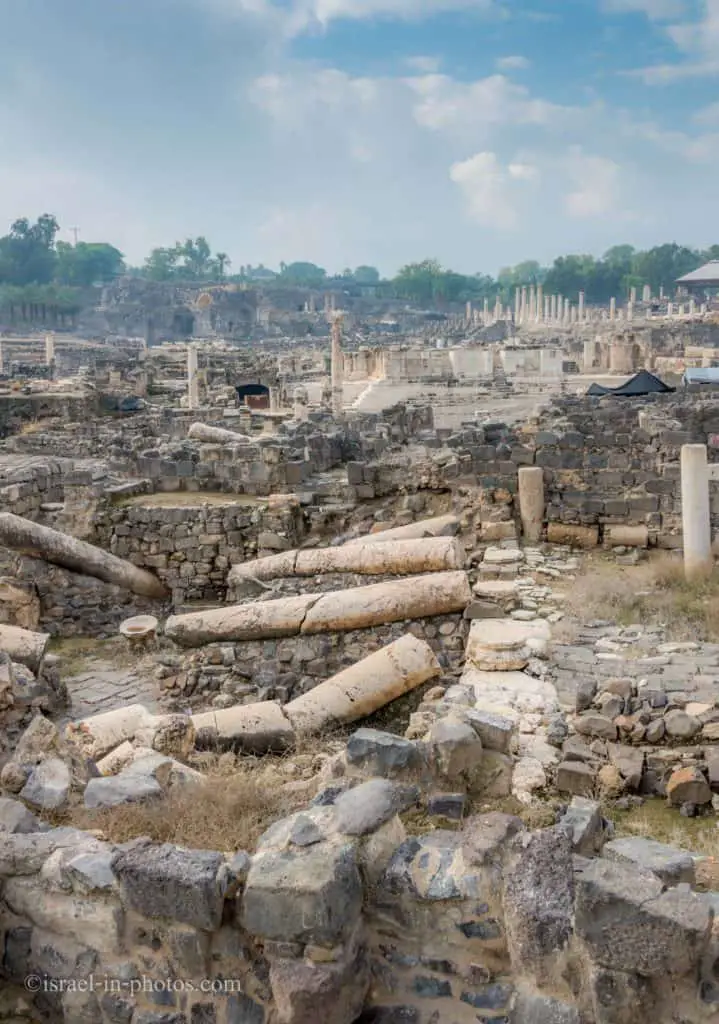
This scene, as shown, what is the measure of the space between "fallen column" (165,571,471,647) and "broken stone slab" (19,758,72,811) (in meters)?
3.49

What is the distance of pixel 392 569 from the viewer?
8789mm

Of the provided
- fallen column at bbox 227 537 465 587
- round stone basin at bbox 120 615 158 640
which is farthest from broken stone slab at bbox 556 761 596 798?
round stone basin at bbox 120 615 158 640

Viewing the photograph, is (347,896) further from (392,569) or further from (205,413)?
(205,413)

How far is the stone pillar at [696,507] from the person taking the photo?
8.86 metres

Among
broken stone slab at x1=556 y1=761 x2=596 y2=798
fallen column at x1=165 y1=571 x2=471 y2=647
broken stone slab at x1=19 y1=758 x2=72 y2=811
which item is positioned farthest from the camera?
fallen column at x1=165 y1=571 x2=471 y2=647

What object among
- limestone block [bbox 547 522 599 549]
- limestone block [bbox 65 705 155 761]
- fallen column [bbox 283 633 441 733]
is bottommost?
limestone block [bbox 65 705 155 761]

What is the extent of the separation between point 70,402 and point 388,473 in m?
21.1

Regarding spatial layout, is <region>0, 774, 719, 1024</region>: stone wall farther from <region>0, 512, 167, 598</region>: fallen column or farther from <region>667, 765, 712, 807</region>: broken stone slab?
<region>0, 512, 167, 598</region>: fallen column

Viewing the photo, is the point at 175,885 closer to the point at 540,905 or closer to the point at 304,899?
the point at 304,899

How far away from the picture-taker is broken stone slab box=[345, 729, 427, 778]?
4477 millimetres

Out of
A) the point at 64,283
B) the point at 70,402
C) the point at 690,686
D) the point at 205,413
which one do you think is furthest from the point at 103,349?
the point at 690,686

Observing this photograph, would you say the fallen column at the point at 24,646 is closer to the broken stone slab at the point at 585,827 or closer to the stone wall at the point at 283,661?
the stone wall at the point at 283,661

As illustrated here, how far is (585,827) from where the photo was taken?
370 cm

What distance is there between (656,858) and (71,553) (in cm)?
888
